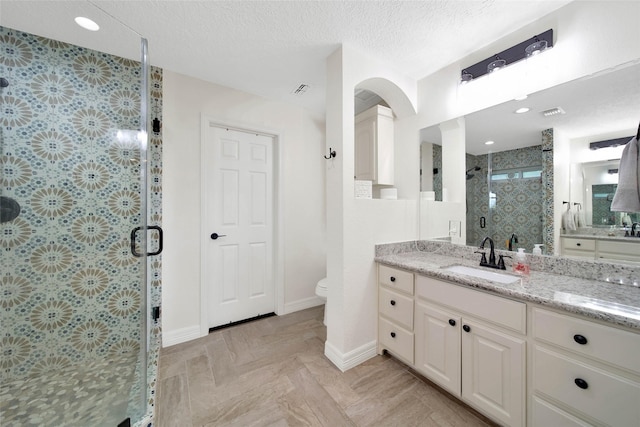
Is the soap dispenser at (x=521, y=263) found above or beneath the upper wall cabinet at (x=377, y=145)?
beneath

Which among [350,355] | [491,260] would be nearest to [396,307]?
[350,355]

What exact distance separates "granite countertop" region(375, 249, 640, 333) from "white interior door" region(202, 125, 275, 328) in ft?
5.18

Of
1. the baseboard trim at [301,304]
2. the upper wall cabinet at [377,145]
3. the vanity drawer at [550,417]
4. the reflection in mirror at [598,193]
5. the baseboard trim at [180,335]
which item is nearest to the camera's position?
the vanity drawer at [550,417]

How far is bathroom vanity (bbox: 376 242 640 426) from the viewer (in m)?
0.90

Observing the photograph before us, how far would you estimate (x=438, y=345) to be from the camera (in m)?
1.47

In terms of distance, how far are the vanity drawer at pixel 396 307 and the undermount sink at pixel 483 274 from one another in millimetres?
388

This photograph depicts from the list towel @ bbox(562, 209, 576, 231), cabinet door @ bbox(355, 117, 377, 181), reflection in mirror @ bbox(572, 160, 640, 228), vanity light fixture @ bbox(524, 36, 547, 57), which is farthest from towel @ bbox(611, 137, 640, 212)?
cabinet door @ bbox(355, 117, 377, 181)

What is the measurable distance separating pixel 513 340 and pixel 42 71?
3363 millimetres

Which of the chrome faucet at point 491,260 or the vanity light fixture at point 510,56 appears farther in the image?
the chrome faucet at point 491,260

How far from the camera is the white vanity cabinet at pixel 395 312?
5.39 feet

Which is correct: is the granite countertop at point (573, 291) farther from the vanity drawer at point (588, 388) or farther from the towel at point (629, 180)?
the towel at point (629, 180)

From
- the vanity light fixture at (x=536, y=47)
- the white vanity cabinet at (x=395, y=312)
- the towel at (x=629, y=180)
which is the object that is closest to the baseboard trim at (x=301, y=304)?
the white vanity cabinet at (x=395, y=312)

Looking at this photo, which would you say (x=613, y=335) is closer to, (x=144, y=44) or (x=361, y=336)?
(x=361, y=336)

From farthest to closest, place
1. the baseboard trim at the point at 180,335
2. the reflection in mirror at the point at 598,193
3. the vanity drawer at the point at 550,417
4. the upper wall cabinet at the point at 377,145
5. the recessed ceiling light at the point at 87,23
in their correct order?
the upper wall cabinet at the point at 377,145, the baseboard trim at the point at 180,335, the recessed ceiling light at the point at 87,23, the reflection in mirror at the point at 598,193, the vanity drawer at the point at 550,417
